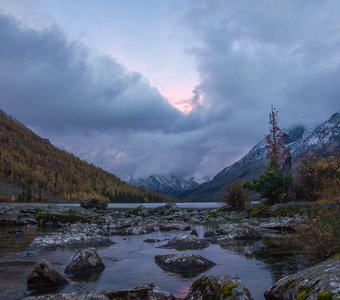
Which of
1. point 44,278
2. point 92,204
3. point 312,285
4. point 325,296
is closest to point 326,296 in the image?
point 325,296

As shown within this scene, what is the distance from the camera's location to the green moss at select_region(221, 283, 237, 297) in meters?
8.62

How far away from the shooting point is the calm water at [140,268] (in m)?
11.3

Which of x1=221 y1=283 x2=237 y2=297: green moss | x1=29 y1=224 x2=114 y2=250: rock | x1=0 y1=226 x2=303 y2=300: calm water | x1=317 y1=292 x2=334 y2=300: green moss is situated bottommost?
x1=0 y1=226 x2=303 y2=300: calm water

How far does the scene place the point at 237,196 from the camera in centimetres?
4694

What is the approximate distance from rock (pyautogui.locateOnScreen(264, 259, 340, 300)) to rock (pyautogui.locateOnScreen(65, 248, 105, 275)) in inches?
256

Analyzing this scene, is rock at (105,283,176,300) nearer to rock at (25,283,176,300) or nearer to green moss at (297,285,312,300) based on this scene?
rock at (25,283,176,300)

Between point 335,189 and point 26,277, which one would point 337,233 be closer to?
point 335,189

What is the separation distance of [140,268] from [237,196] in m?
33.9

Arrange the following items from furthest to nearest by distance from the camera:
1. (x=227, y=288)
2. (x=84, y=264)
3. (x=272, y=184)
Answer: (x=272, y=184)
(x=84, y=264)
(x=227, y=288)

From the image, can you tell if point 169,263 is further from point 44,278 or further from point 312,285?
point 312,285

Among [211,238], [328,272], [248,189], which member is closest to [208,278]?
[328,272]

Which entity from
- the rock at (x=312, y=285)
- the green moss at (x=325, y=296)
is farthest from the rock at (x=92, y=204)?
the green moss at (x=325, y=296)

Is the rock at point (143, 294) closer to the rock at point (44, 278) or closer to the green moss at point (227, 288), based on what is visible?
the green moss at point (227, 288)

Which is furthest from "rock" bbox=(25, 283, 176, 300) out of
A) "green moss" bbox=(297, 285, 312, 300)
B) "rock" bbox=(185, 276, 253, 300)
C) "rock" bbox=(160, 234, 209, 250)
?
"rock" bbox=(160, 234, 209, 250)
